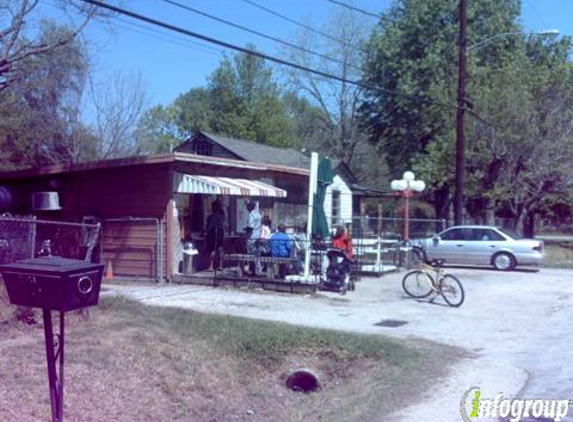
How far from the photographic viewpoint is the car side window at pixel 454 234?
81.8ft

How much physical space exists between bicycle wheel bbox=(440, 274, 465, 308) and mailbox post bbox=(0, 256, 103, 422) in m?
10.2

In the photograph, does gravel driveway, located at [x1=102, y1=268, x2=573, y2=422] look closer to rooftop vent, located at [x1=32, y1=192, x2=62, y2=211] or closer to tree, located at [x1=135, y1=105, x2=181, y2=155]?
rooftop vent, located at [x1=32, y1=192, x2=62, y2=211]

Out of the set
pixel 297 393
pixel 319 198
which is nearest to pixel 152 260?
pixel 319 198

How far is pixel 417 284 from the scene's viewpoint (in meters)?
15.8

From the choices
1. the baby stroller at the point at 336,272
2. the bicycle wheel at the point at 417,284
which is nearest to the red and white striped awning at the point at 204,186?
the baby stroller at the point at 336,272

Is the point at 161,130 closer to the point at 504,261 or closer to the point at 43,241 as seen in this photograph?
the point at 504,261

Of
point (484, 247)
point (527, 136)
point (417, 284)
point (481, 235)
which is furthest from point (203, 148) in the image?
point (417, 284)

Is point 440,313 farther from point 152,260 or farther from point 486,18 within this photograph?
point 486,18

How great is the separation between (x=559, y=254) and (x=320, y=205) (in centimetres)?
2074

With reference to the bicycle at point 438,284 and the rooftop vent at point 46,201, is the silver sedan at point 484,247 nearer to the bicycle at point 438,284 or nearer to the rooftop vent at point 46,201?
the bicycle at point 438,284

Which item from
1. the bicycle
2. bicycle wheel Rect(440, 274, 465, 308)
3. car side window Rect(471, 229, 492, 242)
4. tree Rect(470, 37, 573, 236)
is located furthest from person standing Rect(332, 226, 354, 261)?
tree Rect(470, 37, 573, 236)

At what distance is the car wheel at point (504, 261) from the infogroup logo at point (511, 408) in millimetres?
16815

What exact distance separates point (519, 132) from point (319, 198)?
1651cm

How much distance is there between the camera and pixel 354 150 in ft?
186
